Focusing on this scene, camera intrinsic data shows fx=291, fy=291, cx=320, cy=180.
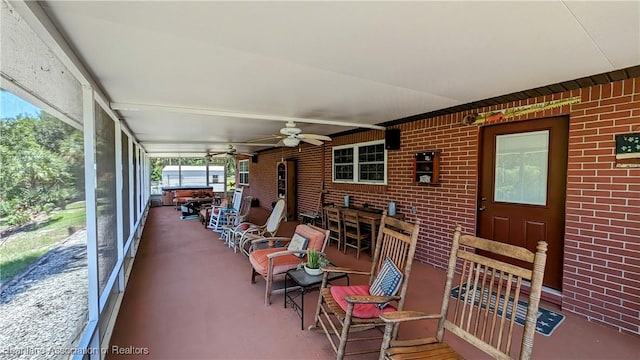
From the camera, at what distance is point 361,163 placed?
6.06 m

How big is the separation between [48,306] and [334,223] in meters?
4.85

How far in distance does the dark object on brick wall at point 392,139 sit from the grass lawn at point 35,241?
4.32 meters

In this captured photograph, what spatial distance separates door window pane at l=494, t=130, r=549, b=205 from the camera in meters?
3.32

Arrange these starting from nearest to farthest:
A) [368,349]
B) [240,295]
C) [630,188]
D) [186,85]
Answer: [368,349] < [630,188] < [186,85] < [240,295]

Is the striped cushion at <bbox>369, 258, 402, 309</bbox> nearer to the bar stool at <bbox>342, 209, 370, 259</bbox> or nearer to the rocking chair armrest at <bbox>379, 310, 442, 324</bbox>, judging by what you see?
the rocking chair armrest at <bbox>379, 310, 442, 324</bbox>

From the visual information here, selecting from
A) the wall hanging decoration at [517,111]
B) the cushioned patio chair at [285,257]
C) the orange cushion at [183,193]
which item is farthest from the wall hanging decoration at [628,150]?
the orange cushion at [183,193]

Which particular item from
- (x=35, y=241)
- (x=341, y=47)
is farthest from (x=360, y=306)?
(x=35, y=241)

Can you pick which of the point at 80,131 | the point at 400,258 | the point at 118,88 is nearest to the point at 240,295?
the point at 400,258

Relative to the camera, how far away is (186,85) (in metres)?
2.96

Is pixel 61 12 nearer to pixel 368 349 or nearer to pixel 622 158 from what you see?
pixel 368 349

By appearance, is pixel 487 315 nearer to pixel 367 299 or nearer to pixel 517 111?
pixel 367 299

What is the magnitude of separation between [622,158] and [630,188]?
0.27 meters

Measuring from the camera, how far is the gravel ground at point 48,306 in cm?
126

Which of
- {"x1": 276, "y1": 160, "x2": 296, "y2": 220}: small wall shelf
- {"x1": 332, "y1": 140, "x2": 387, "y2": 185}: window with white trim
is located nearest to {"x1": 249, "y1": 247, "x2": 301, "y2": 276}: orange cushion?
{"x1": 332, "y1": 140, "x2": 387, "y2": 185}: window with white trim
